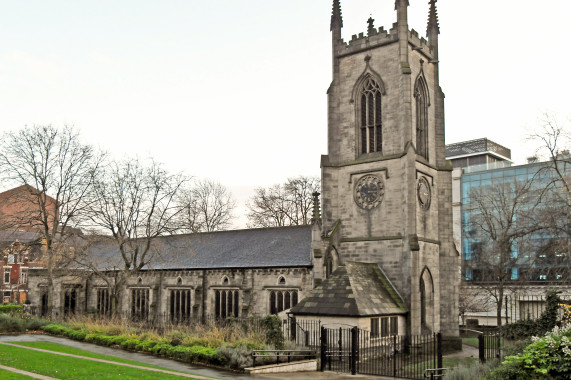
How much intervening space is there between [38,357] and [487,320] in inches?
2048

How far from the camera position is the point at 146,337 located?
25938 mm

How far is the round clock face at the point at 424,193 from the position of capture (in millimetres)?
32719

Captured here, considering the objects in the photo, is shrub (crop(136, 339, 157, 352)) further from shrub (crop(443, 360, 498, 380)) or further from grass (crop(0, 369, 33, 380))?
shrub (crop(443, 360, 498, 380))

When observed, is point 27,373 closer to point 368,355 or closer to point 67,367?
point 67,367

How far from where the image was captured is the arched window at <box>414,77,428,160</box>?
34.5 metres

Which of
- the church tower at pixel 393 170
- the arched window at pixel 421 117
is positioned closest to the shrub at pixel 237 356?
the church tower at pixel 393 170

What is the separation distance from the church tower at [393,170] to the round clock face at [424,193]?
0.06 m

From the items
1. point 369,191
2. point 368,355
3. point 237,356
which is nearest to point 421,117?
point 369,191

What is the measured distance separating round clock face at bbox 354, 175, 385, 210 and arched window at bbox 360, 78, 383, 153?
1.89 metres

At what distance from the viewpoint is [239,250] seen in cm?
3838

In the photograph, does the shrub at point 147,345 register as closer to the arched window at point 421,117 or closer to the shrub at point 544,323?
the shrub at point 544,323

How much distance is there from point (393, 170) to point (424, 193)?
251 centimetres

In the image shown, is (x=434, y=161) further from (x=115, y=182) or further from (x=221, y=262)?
(x=115, y=182)

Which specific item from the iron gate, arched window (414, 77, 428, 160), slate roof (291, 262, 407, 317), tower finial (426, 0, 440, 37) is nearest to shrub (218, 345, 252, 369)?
the iron gate
